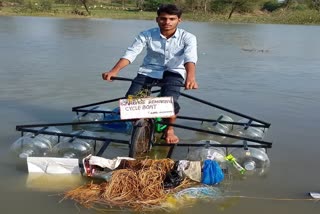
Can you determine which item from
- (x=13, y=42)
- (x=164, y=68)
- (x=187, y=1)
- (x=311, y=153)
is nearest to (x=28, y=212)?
(x=164, y=68)

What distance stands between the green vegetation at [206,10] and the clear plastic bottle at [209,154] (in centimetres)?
3830

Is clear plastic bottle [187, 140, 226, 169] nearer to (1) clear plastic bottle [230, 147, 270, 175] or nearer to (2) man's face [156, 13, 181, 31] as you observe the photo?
(1) clear plastic bottle [230, 147, 270, 175]

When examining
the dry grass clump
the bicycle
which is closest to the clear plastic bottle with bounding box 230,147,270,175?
the bicycle

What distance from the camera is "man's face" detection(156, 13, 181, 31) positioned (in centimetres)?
479

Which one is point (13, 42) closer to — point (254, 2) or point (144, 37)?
point (144, 37)

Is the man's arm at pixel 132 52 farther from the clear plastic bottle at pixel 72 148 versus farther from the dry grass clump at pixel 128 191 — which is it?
the dry grass clump at pixel 128 191

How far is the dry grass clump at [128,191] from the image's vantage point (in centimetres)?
368

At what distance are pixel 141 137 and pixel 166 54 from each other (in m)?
1.12

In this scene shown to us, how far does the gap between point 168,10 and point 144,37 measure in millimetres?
512

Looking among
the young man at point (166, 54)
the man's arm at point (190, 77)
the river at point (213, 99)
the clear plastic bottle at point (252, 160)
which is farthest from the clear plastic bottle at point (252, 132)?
the man's arm at point (190, 77)

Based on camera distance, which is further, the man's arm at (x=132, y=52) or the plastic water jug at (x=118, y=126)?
the plastic water jug at (x=118, y=126)

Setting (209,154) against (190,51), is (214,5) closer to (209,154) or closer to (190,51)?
(190,51)

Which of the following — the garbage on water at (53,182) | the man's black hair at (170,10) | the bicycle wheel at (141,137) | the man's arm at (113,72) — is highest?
the man's black hair at (170,10)

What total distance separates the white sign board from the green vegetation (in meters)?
38.6
